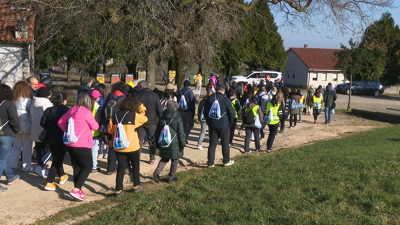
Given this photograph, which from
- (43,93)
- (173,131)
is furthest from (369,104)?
(43,93)

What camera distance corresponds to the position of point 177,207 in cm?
565

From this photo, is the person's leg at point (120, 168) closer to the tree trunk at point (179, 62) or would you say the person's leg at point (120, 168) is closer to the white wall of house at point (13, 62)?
the tree trunk at point (179, 62)

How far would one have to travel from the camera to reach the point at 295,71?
49531mm

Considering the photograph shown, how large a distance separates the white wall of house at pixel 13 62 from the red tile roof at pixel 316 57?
35892 millimetres

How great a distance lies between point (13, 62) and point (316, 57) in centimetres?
4002

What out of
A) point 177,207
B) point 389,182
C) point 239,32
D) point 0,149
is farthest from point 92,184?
point 239,32

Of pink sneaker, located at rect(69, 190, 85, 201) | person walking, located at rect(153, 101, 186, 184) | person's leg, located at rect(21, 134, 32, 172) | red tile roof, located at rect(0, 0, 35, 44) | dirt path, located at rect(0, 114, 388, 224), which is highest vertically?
red tile roof, located at rect(0, 0, 35, 44)

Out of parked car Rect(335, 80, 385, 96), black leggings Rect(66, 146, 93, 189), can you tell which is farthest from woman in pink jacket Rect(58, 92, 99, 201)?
parked car Rect(335, 80, 385, 96)

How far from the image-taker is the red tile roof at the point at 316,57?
4686 cm

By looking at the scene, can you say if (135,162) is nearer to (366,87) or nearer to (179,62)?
(179,62)

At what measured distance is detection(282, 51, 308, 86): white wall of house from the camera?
47406mm

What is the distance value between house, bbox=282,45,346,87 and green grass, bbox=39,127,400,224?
40.0m

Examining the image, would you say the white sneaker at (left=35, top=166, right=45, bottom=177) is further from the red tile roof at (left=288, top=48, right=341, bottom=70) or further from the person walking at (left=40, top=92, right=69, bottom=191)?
the red tile roof at (left=288, top=48, right=341, bottom=70)

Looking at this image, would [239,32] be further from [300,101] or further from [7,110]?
[7,110]
